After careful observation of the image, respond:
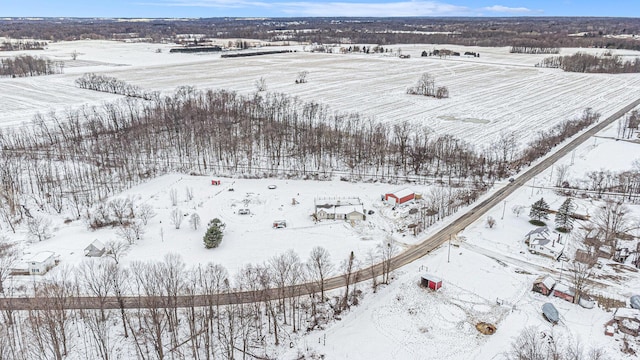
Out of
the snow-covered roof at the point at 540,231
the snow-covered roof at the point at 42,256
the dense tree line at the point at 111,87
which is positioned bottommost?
the snow-covered roof at the point at 42,256

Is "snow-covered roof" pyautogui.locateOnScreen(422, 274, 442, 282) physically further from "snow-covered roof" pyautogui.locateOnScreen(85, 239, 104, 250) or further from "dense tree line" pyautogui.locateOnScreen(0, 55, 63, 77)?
"dense tree line" pyautogui.locateOnScreen(0, 55, 63, 77)

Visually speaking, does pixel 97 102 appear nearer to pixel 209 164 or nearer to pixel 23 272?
pixel 209 164

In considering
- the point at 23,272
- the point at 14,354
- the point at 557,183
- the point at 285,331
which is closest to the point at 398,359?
the point at 285,331

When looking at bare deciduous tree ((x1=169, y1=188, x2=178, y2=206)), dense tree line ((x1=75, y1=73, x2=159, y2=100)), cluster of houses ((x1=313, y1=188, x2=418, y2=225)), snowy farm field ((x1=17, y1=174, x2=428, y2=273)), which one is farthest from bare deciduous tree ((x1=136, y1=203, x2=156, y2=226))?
dense tree line ((x1=75, y1=73, x2=159, y2=100))

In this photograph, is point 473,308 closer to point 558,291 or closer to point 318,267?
point 558,291

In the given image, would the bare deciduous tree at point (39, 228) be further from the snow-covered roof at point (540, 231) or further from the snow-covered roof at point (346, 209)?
the snow-covered roof at point (540, 231)

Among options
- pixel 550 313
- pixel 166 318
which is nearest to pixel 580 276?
pixel 550 313

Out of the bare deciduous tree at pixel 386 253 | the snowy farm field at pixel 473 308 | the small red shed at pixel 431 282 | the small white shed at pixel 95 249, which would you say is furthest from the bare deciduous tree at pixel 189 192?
the small red shed at pixel 431 282
